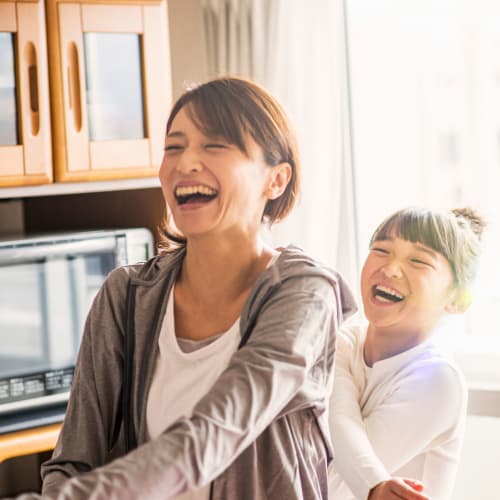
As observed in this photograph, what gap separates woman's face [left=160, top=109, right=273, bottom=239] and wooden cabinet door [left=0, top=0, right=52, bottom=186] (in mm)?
784

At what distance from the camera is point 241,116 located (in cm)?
112

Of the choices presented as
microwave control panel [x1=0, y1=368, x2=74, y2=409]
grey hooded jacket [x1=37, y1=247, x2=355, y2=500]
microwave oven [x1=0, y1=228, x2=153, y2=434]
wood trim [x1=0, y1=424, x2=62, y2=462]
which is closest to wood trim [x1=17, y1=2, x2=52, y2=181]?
microwave oven [x1=0, y1=228, x2=153, y2=434]

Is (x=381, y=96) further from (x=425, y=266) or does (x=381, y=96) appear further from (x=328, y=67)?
(x=425, y=266)

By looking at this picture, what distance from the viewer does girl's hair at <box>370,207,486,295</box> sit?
1468 mm

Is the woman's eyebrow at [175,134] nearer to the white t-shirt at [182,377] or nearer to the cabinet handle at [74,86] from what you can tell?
the white t-shirt at [182,377]

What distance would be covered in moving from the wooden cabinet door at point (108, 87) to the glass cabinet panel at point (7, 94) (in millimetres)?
83

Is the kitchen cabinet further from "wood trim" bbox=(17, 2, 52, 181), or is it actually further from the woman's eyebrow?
the woman's eyebrow

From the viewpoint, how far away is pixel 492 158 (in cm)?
209

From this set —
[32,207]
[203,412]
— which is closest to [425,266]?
[203,412]

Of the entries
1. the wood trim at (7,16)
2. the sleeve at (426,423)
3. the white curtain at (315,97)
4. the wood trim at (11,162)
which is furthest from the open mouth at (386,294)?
the wood trim at (7,16)

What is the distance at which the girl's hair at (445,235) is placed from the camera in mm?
1468

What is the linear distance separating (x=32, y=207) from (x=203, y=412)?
143cm

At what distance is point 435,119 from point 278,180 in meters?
1.07

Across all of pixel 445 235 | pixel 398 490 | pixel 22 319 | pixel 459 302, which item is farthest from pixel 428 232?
pixel 22 319
